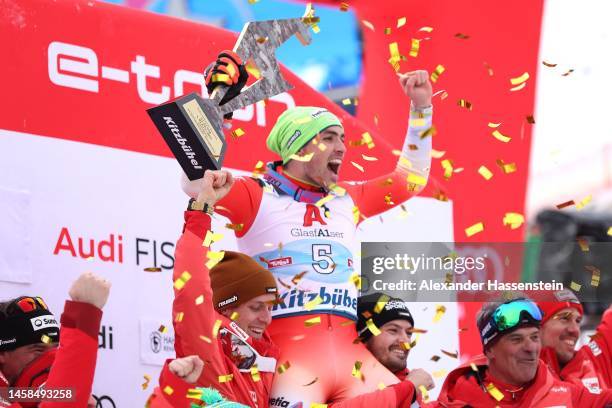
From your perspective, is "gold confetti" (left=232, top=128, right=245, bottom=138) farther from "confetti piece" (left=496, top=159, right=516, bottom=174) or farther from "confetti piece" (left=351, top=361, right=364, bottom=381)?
"confetti piece" (left=351, top=361, right=364, bottom=381)

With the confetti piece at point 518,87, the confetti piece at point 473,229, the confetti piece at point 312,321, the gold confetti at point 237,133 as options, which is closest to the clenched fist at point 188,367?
the confetti piece at point 312,321

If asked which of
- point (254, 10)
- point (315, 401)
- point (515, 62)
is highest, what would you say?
point (254, 10)

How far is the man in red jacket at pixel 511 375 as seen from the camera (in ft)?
18.2

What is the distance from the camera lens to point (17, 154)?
18.6 feet

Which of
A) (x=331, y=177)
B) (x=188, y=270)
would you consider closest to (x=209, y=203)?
(x=188, y=270)

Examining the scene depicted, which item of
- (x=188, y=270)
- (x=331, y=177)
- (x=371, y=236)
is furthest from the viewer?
(x=371, y=236)

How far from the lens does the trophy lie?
4.83 meters

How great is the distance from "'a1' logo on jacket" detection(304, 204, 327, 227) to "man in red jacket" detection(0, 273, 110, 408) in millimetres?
1148

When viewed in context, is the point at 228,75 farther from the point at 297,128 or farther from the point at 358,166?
the point at 358,166

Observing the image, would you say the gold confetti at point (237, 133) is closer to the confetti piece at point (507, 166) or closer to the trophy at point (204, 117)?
the trophy at point (204, 117)

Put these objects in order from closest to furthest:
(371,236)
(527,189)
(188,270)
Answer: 1. (188,270)
2. (371,236)
3. (527,189)

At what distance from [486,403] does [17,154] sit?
2.26 metres

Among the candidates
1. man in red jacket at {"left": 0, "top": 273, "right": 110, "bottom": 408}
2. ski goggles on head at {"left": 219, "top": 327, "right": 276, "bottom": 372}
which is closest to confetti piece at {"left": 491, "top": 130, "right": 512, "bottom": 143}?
ski goggles on head at {"left": 219, "top": 327, "right": 276, "bottom": 372}

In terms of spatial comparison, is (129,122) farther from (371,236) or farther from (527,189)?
(527,189)
